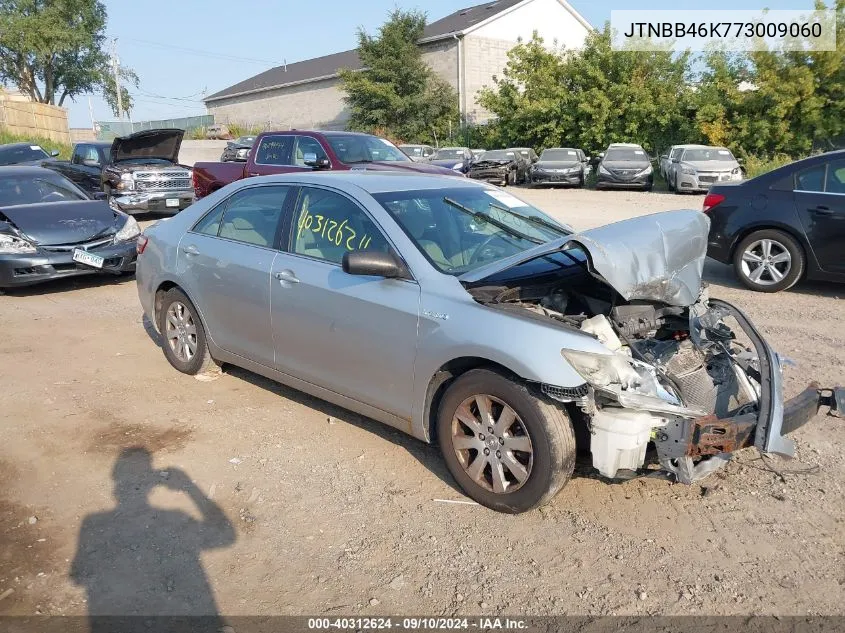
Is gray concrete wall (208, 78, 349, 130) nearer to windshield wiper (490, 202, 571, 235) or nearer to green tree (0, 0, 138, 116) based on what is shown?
green tree (0, 0, 138, 116)

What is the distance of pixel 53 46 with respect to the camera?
4912cm

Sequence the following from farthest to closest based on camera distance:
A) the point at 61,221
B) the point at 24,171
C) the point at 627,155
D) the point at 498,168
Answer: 1. the point at 498,168
2. the point at 627,155
3. the point at 24,171
4. the point at 61,221

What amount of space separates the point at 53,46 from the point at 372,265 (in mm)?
55154

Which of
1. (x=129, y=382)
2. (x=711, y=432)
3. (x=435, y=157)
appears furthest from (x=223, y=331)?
(x=435, y=157)

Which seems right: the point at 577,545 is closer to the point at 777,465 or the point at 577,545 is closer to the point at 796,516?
the point at 796,516

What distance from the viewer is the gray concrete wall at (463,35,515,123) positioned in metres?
39.9

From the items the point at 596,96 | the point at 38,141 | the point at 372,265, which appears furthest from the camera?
the point at 38,141

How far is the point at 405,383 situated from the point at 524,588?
130 centimetres

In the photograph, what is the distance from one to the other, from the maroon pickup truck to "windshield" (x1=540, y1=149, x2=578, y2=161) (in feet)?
48.6

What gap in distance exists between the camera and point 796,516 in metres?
3.58

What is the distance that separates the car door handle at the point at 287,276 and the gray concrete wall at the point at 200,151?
3823cm

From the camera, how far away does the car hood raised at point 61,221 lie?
8.87 metres

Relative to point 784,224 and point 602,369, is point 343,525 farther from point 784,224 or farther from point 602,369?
point 784,224

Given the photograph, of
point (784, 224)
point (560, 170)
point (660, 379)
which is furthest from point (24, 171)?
point (560, 170)
